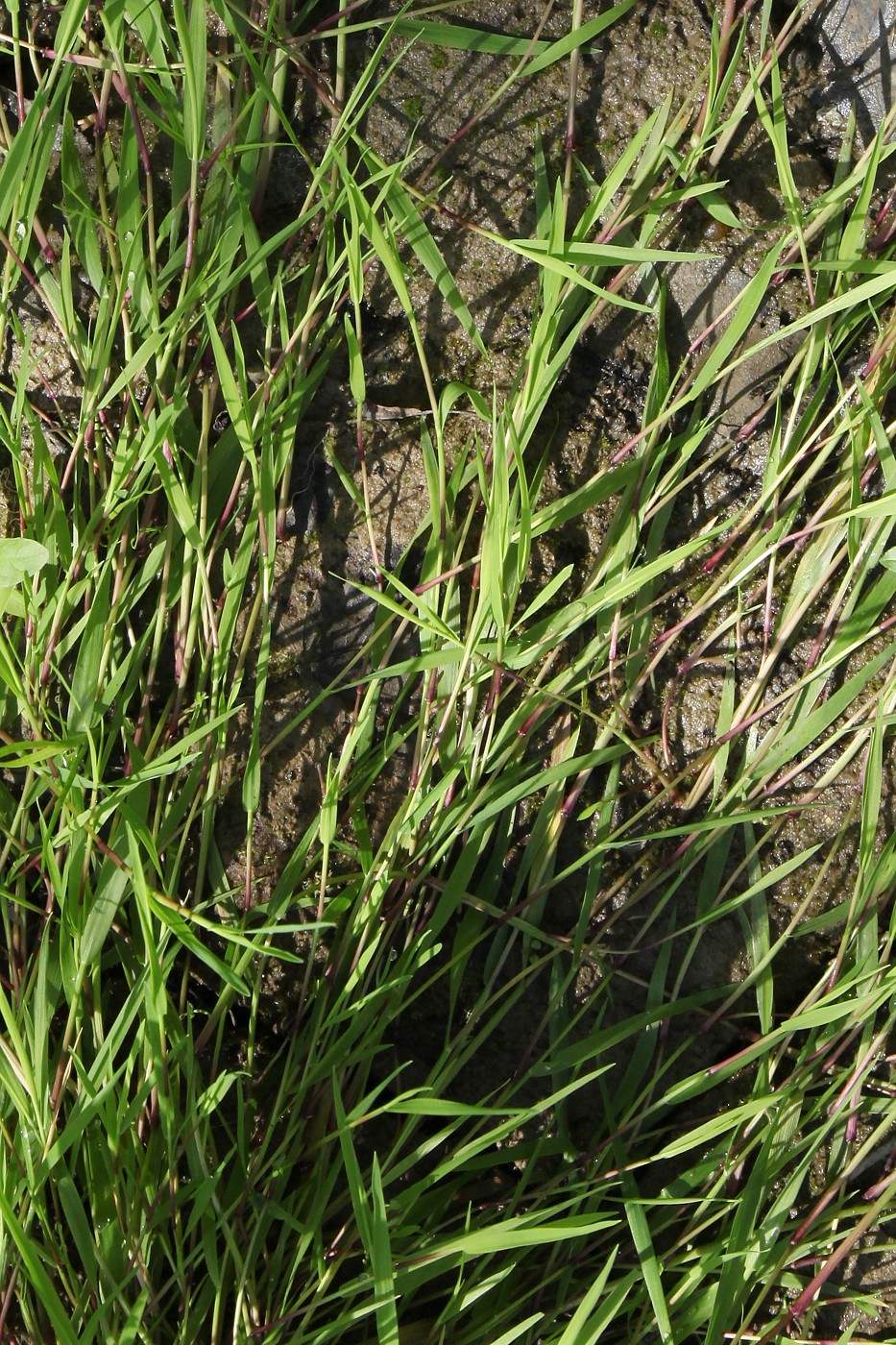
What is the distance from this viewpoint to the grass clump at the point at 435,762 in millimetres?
968

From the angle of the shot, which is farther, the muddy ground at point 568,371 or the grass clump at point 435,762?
the muddy ground at point 568,371

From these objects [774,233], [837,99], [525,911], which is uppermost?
[837,99]

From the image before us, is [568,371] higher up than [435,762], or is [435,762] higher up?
[568,371]

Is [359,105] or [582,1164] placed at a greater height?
[359,105]

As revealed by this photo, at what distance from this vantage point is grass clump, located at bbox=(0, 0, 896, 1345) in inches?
38.1

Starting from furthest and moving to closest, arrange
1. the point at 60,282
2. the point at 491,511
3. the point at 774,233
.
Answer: the point at 774,233
the point at 60,282
the point at 491,511

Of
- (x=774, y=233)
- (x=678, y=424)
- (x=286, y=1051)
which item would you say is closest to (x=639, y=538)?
(x=678, y=424)

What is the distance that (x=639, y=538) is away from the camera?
1136 millimetres

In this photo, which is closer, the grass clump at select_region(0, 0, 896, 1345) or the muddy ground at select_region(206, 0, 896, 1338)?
the grass clump at select_region(0, 0, 896, 1345)

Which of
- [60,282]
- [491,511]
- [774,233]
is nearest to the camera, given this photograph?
[491,511]

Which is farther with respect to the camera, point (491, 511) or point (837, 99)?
point (837, 99)

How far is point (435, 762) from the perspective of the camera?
105 cm

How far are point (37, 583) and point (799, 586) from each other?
0.81m

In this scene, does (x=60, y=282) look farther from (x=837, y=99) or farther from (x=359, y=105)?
(x=837, y=99)
